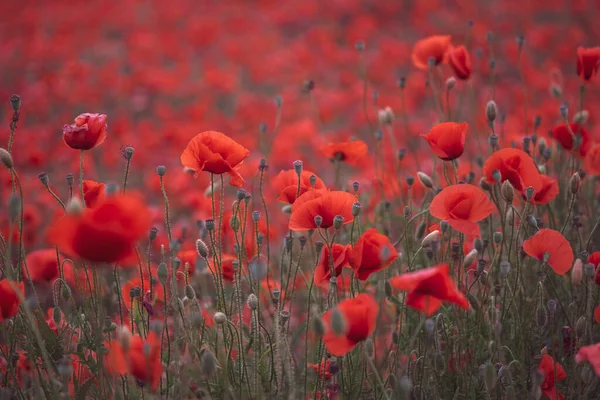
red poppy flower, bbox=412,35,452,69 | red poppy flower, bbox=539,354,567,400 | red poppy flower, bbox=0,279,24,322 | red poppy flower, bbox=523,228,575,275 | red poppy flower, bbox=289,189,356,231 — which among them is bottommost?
red poppy flower, bbox=539,354,567,400

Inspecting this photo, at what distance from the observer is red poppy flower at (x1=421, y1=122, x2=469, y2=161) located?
1543 millimetres

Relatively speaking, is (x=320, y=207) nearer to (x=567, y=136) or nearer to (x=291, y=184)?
(x=291, y=184)

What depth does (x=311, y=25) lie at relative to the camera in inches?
283

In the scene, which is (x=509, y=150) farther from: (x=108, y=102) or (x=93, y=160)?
(x=108, y=102)

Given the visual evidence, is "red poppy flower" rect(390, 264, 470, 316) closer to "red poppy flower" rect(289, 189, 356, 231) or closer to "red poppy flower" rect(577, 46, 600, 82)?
"red poppy flower" rect(289, 189, 356, 231)

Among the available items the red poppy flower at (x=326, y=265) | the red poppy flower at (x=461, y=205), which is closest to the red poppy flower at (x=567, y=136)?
the red poppy flower at (x=461, y=205)

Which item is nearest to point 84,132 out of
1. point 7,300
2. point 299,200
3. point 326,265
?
point 7,300

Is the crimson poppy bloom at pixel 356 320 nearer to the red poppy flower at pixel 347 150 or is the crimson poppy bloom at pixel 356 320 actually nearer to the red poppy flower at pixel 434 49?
the red poppy flower at pixel 347 150

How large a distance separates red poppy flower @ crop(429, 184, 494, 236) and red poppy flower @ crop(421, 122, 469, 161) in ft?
0.47

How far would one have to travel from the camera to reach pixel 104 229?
100cm

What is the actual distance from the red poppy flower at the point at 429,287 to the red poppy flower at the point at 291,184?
0.53 meters

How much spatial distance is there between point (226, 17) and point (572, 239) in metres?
6.63

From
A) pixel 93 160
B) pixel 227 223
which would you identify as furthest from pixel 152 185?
pixel 227 223

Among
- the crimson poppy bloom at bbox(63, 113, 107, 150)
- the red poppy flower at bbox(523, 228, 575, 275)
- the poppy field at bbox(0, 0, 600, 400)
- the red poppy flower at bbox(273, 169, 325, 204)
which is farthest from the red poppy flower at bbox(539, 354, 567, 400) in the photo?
the crimson poppy bloom at bbox(63, 113, 107, 150)
